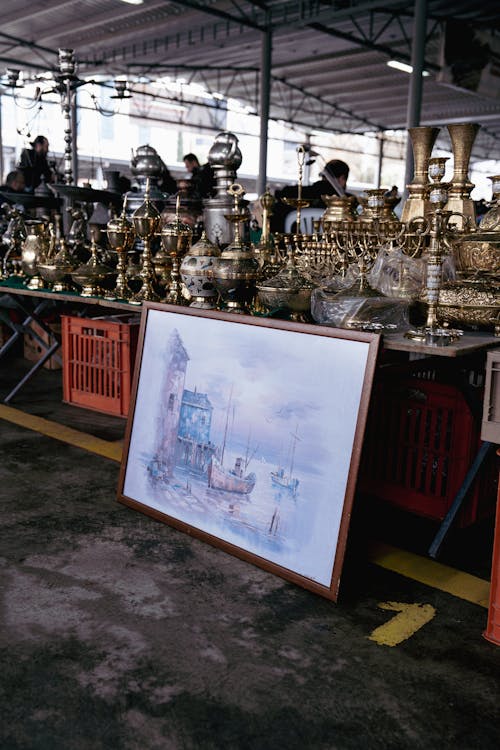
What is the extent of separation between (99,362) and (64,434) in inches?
21.5

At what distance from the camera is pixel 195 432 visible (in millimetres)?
2479

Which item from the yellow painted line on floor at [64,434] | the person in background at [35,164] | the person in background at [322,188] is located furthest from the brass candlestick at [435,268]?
the person in background at [35,164]

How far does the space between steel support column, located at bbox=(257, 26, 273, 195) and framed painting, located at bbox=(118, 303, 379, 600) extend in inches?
315

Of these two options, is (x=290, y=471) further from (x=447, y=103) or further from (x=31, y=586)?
(x=447, y=103)

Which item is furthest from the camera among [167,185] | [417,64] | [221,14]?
[221,14]

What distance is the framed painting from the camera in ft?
6.72

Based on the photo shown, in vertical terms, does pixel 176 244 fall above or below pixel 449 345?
above

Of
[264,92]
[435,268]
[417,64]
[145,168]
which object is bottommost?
[435,268]

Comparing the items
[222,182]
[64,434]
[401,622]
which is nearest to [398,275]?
[401,622]

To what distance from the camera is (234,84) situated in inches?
653

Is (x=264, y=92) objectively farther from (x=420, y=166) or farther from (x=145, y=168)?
(x=420, y=166)

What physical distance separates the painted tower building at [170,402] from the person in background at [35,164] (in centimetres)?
533

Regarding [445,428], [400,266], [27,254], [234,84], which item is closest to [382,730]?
[445,428]

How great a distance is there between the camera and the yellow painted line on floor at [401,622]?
191cm
